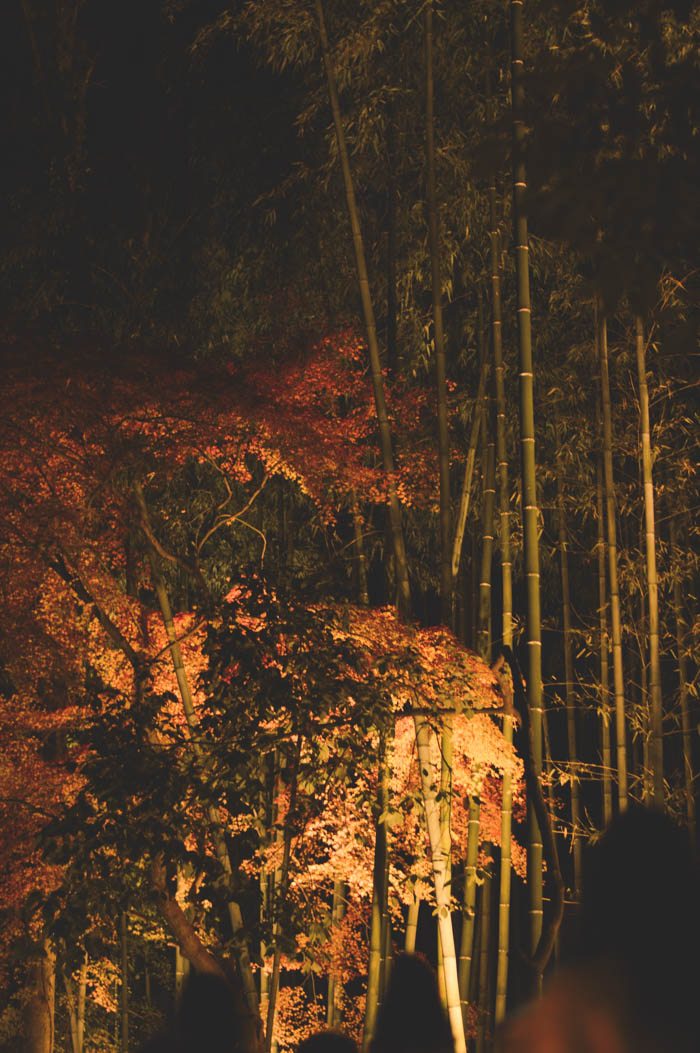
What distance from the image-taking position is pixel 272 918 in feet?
13.4

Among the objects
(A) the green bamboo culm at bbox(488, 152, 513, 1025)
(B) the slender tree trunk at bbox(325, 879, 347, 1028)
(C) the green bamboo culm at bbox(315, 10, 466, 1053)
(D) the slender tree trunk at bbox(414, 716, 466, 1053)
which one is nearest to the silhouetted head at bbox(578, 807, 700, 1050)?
(C) the green bamboo culm at bbox(315, 10, 466, 1053)

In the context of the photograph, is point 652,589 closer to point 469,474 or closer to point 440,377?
point 469,474

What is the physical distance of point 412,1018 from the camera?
1.23 metres

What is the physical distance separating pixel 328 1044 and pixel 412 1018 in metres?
0.33

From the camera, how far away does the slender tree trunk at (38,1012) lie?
24.9 feet

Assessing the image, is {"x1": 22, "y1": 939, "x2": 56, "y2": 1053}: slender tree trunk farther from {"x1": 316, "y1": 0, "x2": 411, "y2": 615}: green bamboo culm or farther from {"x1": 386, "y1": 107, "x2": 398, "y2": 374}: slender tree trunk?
{"x1": 386, "y1": 107, "x2": 398, "y2": 374}: slender tree trunk

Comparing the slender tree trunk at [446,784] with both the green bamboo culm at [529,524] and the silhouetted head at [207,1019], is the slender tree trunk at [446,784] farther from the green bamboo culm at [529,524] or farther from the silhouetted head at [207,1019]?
the silhouetted head at [207,1019]

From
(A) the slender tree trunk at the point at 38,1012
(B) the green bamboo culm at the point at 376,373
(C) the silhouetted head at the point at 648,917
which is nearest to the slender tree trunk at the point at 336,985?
(A) the slender tree trunk at the point at 38,1012

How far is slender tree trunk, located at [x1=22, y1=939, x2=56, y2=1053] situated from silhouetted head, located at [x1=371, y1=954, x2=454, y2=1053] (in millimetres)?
7222

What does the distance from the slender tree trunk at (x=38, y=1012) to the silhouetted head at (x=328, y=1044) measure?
692 cm

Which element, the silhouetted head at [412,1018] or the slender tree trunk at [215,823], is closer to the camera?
the silhouetted head at [412,1018]

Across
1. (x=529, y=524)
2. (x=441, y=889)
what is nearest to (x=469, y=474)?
(x=529, y=524)

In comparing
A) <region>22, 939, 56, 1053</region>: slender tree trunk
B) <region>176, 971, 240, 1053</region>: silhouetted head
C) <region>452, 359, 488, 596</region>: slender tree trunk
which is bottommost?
<region>22, 939, 56, 1053</region>: slender tree trunk

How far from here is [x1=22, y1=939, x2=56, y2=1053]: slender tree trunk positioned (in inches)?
299
